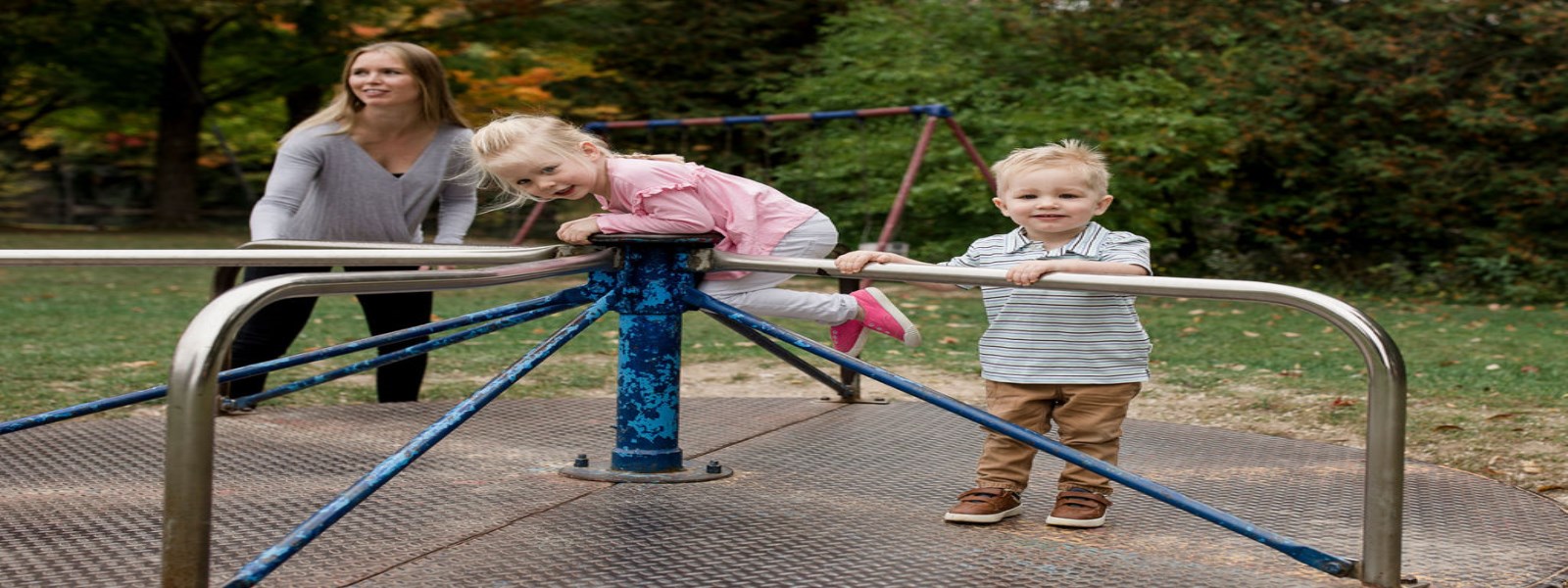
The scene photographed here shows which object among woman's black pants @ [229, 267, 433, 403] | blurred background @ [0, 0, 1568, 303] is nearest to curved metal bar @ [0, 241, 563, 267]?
woman's black pants @ [229, 267, 433, 403]

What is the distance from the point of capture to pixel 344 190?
11.8ft

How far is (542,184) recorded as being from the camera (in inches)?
99.8

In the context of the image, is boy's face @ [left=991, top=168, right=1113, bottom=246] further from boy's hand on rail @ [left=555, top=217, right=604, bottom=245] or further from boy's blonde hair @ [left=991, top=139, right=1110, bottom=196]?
boy's hand on rail @ [left=555, top=217, right=604, bottom=245]

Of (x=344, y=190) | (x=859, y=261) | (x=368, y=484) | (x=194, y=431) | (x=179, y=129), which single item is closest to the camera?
(x=194, y=431)

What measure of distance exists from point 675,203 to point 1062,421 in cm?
81

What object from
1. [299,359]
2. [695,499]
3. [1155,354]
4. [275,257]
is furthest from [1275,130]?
[275,257]

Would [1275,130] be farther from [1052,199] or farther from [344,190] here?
[1052,199]

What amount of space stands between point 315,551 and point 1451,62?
9574mm

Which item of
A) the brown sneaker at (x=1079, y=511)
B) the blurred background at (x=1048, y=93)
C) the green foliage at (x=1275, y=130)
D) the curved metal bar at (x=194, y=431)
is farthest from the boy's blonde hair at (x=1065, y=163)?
the green foliage at (x=1275, y=130)

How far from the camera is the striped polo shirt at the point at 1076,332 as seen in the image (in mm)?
2406

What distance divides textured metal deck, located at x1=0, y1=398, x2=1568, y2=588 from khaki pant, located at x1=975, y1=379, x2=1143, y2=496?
0.10 m

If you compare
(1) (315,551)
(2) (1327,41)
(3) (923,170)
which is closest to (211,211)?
(3) (923,170)

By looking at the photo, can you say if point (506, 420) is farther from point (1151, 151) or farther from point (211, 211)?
point (211, 211)

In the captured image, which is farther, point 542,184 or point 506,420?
point 506,420
